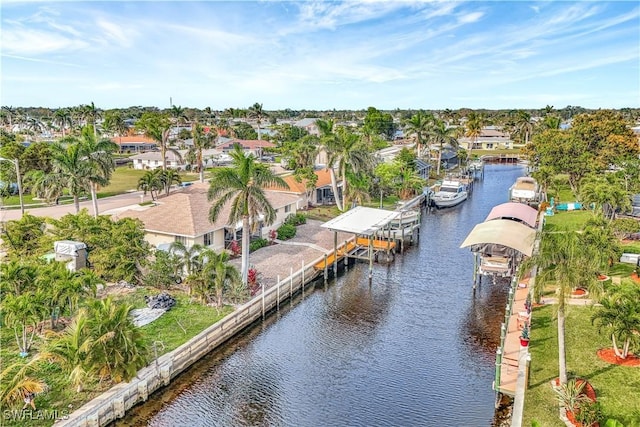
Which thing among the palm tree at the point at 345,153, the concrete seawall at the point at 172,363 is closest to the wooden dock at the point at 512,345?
the concrete seawall at the point at 172,363

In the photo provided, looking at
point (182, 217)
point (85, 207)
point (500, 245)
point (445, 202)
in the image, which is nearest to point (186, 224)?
point (182, 217)

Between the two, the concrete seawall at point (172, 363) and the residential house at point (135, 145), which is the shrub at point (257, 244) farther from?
the residential house at point (135, 145)

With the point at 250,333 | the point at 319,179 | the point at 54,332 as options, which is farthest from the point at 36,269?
the point at 319,179

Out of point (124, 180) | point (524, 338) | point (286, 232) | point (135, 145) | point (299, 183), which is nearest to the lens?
point (524, 338)

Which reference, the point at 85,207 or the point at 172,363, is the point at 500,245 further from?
the point at 85,207

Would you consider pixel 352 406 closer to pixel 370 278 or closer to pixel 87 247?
pixel 370 278
